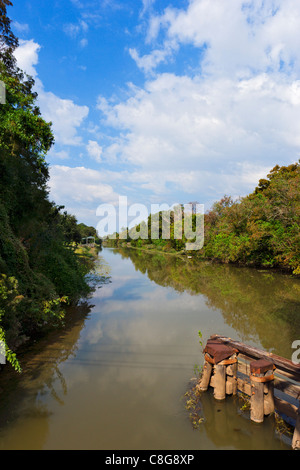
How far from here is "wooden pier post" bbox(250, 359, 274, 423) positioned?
4.26 metres

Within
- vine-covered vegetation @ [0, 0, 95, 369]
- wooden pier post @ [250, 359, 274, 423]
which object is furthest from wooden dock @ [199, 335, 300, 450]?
vine-covered vegetation @ [0, 0, 95, 369]

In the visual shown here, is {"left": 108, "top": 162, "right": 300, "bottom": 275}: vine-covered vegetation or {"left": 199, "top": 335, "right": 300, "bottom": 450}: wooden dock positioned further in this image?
{"left": 108, "top": 162, "right": 300, "bottom": 275}: vine-covered vegetation

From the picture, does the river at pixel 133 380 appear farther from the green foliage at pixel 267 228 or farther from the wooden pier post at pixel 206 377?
the green foliage at pixel 267 228

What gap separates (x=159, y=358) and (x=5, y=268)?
4987mm

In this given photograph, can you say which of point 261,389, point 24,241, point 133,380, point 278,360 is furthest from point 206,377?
point 24,241

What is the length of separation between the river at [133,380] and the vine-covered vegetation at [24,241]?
990mm

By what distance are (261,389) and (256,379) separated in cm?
21

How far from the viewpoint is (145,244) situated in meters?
79.9

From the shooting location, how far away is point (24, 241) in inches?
376

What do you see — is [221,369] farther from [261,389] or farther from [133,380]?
[133,380]

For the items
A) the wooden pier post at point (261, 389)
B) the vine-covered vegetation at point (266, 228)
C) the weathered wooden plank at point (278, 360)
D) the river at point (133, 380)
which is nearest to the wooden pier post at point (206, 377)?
the river at point (133, 380)

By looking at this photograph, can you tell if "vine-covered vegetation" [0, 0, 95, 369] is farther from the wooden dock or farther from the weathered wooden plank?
the weathered wooden plank

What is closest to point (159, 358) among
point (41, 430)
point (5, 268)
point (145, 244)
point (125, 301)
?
point (41, 430)

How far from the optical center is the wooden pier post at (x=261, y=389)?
4258 mm
